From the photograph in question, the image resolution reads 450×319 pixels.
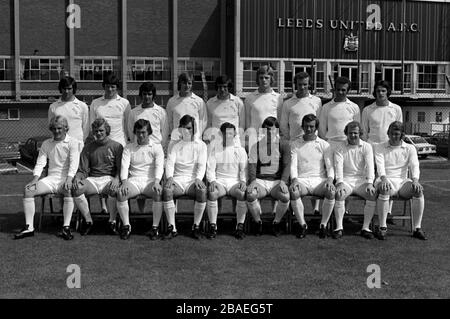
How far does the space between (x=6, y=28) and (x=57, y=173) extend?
35.6 m

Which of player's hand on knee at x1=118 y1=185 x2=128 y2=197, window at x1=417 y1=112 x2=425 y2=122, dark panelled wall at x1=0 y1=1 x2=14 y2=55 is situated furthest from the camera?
dark panelled wall at x1=0 y1=1 x2=14 y2=55

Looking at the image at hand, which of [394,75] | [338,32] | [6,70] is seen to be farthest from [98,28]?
[394,75]

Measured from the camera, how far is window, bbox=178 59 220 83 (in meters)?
44.6

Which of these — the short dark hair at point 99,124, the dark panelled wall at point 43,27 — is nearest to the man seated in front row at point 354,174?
the short dark hair at point 99,124

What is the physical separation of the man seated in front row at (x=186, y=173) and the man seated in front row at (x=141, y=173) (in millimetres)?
118

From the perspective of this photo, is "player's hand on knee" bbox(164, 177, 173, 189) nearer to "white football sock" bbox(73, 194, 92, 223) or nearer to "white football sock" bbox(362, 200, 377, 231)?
"white football sock" bbox(73, 194, 92, 223)

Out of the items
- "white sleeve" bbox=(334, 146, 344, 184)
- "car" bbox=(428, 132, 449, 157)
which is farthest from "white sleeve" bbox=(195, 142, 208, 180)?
"car" bbox=(428, 132, 449, 157)

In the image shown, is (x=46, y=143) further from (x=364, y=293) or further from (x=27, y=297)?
(x=364, y=293)

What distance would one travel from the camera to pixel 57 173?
805 cm

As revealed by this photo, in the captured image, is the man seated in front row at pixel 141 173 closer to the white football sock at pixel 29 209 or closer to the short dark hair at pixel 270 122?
the white football sock at pixel 29 209

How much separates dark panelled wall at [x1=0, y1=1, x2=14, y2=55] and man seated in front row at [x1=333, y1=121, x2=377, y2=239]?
121 ft

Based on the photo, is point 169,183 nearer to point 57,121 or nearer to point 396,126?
point 57,121

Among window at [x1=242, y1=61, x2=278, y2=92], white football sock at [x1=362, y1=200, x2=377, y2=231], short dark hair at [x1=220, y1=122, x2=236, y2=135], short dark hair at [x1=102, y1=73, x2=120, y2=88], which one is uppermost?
window at [x1=242, y1=61, x2=278, y2=92]
